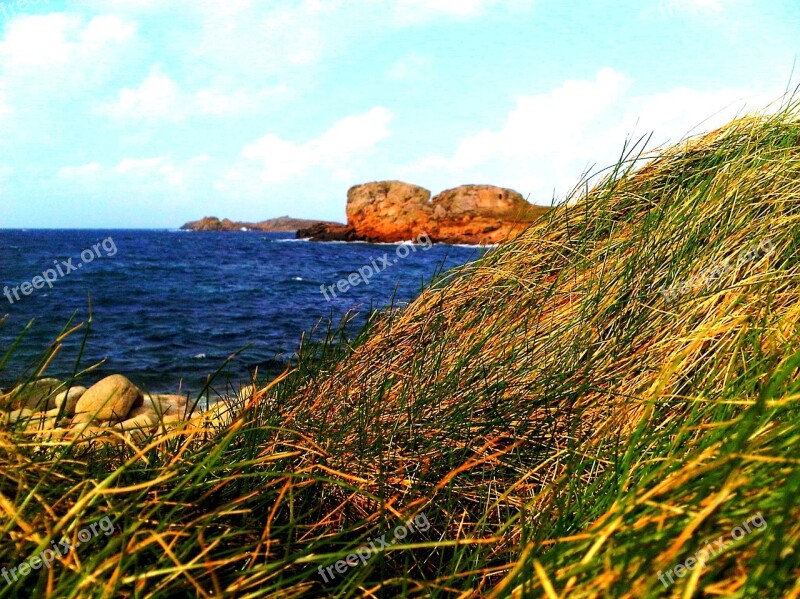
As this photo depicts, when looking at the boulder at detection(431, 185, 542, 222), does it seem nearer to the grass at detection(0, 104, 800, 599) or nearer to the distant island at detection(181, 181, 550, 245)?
the distant island at detection(181, 181, 550, 245)

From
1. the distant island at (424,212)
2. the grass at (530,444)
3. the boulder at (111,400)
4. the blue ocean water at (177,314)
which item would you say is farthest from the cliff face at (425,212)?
the grass at (530,444)

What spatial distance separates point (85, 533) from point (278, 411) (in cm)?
152

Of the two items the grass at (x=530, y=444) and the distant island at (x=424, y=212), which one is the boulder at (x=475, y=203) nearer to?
the distant island at (x=424, y=212)

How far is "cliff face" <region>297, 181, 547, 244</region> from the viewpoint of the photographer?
59.3 meters

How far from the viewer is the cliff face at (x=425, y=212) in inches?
2335

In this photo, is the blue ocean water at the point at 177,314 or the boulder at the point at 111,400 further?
the blue ocean water at the point at 177,314

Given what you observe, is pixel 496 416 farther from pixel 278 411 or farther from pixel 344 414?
pixel 278 411

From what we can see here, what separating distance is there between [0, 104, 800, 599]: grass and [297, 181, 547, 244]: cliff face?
5386 centimetres

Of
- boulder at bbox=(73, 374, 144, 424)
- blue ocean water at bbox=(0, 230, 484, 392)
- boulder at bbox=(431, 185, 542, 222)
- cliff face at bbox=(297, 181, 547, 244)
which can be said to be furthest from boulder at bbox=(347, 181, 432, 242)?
boulder at bbox=(73, 374, 144, 424)

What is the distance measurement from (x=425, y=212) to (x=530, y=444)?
60.3 metres

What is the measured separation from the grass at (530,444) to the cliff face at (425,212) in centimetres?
5386

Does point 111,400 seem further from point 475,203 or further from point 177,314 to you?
point 475,203

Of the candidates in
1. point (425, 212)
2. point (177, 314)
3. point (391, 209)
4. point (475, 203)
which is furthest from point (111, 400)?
point (391, 209)

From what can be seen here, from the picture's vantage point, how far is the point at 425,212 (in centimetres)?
6188
